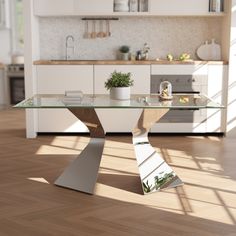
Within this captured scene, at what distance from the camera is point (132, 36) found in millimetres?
6867

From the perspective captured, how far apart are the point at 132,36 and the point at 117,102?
3129 millimetres

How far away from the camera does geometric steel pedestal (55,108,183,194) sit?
405 cm

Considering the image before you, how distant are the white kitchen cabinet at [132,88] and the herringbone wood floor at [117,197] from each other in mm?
578

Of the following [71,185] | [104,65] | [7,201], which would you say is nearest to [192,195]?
[71,185]

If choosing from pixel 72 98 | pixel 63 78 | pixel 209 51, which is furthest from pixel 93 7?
pixel 72 98

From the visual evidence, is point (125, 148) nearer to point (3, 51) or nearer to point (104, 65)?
point (104, 65)

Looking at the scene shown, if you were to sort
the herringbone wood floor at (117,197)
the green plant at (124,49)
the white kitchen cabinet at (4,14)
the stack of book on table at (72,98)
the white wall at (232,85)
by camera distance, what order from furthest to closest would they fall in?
the white kitchen cabinet at (4,14) → the green plant at (124,49) → the white wall at (232,85) → the stack of book on table at (72,98) → the herringbone wood floor at (117,197)

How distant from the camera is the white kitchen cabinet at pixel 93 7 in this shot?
630cm

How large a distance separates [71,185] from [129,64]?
257 centimetres

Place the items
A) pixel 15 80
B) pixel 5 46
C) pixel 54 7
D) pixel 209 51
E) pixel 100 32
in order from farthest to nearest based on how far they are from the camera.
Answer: pixel 5 46, pixel 15 80, pixel 100 32, pixel 209 51, pixel 54 7

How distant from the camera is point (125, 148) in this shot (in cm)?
568

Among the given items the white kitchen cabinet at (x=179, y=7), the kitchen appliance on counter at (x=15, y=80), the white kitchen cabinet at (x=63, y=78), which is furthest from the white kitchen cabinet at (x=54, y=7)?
the kitchen appliance on counter at (x=15, y=80)

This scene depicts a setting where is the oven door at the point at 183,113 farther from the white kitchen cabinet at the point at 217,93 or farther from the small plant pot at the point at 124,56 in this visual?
the small plant pot at the point at 124,56

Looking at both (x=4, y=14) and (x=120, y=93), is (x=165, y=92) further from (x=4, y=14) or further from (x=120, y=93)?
(x=4, y=14)
